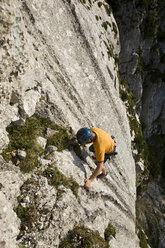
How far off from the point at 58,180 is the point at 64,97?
6.26 m

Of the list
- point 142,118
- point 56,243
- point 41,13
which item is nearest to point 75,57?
point 41,13

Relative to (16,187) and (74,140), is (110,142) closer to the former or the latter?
(74,140)

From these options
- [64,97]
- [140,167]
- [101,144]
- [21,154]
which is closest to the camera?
[21,154]

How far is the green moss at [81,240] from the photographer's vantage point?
8.55 metres

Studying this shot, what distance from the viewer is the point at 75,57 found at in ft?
52.5

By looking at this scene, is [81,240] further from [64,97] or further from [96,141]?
[64,97]

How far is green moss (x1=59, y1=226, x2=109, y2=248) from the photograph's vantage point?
855 cm

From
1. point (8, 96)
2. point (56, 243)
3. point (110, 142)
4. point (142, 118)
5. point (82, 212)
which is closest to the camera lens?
point (56, 243)

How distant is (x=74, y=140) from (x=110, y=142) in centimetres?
252

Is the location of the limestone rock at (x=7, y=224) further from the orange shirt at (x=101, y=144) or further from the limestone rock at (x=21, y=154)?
the orange shirt at (x=101, y=144)

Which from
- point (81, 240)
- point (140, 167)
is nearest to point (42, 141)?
point (81, 240)

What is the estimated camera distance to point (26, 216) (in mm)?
8070

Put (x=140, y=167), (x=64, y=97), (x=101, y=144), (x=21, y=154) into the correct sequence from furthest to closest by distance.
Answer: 1. (x=140, y=167)
2. (x=64, y=97)
3. (x=101, y=144)
4. (x=21, y=154)

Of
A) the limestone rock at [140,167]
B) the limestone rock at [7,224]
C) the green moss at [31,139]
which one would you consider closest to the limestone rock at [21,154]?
the green moss at [31,139]
